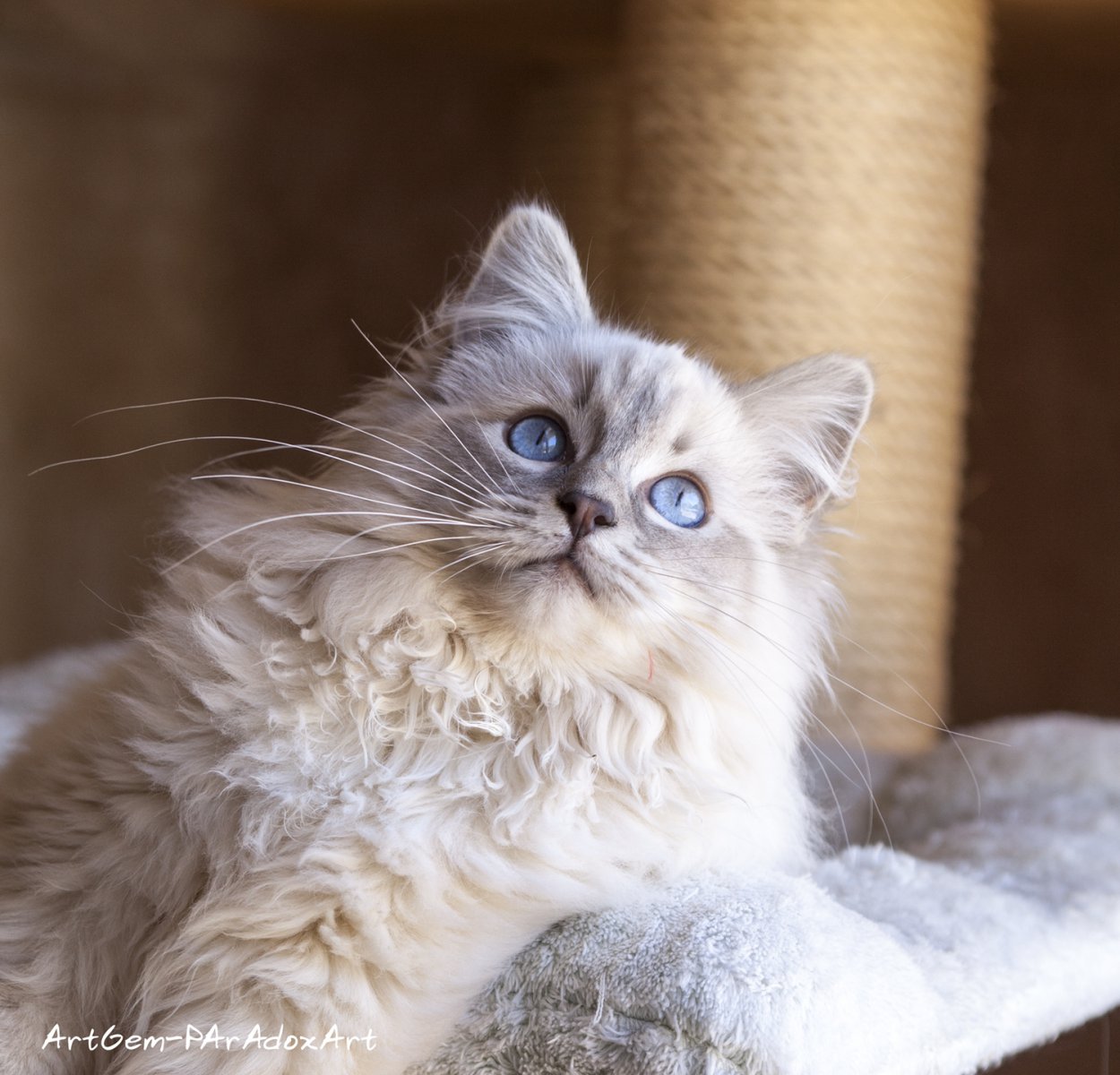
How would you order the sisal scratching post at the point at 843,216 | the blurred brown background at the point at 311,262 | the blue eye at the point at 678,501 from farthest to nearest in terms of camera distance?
the blurred brown background at the point at 311,262
the sisal scratching post at the point at 843,216
the blue eye at the point at 678,501

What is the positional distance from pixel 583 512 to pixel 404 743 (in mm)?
295

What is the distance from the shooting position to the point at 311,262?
3420 millimetres

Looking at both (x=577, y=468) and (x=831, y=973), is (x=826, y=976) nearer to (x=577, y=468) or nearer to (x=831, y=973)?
(x=831, y=973)

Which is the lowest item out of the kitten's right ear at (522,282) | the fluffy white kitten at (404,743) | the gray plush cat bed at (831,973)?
the gray plush cat bed at (831,973)

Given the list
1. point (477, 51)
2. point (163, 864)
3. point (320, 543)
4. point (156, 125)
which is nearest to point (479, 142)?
point (477, 51)

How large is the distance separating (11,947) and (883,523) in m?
1.64

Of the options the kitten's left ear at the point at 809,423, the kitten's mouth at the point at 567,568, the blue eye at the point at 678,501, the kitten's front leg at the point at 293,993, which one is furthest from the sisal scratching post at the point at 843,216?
the kitten's front leg at the point at 293,993

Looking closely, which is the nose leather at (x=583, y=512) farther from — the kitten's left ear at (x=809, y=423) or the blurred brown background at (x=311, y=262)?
the blurred brown background at (x=311, y=262)

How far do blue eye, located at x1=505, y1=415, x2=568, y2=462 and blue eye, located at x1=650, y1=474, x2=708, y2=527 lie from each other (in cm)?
12

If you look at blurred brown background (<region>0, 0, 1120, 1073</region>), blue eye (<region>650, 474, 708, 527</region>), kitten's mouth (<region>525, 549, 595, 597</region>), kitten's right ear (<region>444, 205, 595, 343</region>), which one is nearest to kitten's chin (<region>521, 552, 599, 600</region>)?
kitten's mouth (<region>525, 549, 595, 597</region>)

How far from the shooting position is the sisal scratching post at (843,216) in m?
2.10

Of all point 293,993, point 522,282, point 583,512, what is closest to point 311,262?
point 522,282

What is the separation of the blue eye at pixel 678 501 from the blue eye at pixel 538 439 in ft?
0.38

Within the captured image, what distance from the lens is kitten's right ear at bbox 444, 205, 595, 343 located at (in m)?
1.53
